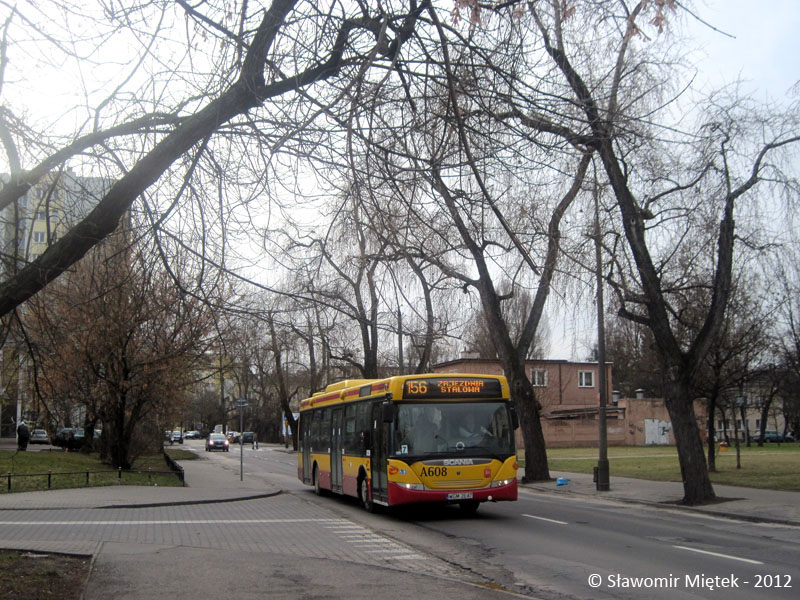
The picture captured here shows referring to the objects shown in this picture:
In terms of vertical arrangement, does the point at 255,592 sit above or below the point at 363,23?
below

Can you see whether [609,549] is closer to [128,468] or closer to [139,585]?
[139,585]

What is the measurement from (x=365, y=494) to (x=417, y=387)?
133 inches

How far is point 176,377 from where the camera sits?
1062 inches

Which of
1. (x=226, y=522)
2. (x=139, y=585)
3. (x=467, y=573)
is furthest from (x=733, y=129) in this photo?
(x=139, y=585)

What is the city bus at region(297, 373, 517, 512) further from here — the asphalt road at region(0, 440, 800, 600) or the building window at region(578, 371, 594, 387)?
the building window at region(578, 371, 594, 387)

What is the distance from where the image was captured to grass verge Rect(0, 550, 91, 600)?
770 centimetres

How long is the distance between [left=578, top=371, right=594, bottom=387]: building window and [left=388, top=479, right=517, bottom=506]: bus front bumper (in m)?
55.5

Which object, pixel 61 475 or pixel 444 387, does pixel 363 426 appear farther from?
pixel 61 475

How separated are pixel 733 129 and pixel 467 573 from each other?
12.9m

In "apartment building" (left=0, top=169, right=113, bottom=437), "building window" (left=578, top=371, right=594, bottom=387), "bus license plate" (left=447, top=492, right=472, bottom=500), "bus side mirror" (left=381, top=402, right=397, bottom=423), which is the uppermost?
"apartment building" (left=0, top=169, right=113, bottom=437)

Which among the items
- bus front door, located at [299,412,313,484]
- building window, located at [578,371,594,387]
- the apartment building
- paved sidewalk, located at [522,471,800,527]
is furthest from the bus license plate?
building window, located at [578,371,594,387]

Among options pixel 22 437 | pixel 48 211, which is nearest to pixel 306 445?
pixel 22 437

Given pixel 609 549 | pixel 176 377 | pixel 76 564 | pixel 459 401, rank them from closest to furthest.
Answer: pixel 76 564 → pixel 609 549 → pixel 459 401 → pixel 176 377

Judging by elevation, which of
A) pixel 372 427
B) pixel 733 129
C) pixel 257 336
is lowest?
pixel 372 427
